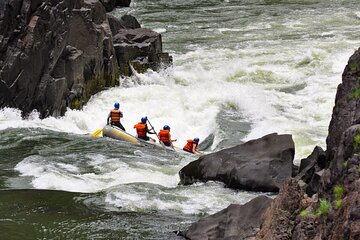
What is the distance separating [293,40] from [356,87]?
23692 millimetres

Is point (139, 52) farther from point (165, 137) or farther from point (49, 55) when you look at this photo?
point (165, 137)

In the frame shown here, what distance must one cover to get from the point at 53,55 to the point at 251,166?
1000 cm

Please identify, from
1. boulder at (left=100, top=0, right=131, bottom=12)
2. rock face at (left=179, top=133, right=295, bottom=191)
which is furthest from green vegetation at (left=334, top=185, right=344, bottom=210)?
boulder at (left=100, top=0, right=131, bottom=12)

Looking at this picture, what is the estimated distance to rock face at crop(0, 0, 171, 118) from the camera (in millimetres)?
20266

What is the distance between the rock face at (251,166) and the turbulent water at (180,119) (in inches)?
13.6

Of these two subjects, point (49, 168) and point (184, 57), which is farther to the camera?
point (184, 57)

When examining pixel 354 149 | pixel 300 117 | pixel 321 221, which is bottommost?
pixel 300 117

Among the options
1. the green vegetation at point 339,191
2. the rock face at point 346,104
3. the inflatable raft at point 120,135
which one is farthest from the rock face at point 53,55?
the green vegetation at point 339,191

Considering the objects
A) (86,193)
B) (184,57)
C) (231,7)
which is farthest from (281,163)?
(231,7)

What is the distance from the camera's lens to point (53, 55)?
21.4 metres

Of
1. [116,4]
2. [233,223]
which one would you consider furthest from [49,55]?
[116,4]

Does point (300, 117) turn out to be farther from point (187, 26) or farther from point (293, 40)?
point (187, 26)

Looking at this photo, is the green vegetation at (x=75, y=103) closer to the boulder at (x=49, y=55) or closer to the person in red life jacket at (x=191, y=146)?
the boulder at (x=49, y=55)

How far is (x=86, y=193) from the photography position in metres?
13.1
